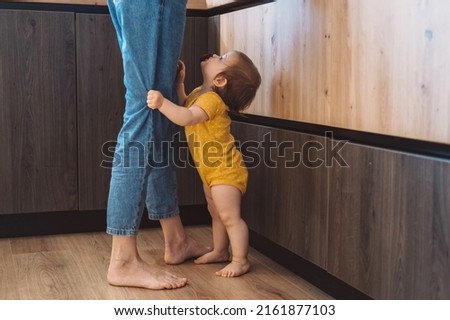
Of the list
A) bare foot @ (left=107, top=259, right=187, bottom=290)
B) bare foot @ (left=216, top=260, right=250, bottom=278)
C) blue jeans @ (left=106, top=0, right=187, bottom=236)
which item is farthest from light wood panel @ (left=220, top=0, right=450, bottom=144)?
bare foot @ (left=107, top=259, right=187, bottom=290)

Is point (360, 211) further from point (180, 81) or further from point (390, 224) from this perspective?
point (180, 81)

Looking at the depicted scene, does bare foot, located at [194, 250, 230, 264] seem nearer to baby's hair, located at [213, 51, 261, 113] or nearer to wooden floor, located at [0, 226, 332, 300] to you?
wooden floor, located at [0, 226, 332, 300]

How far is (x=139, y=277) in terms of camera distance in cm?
176

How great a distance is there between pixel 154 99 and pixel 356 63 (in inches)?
19.5

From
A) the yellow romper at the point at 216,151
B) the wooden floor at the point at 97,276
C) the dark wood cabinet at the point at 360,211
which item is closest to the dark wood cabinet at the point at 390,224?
the dark wood cabinet at the point at 360,211

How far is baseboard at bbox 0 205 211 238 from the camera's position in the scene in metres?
2.33

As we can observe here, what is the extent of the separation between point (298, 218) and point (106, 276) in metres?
0.54

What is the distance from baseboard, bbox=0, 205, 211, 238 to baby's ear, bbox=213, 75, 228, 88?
756 millimetres

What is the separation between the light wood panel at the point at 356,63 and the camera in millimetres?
1274

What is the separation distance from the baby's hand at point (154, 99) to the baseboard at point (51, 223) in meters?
0.82
